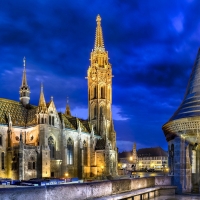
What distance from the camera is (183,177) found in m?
22.3

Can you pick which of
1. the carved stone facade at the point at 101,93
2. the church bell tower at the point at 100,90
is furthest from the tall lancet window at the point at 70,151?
the church bell tower at the point at 100,90

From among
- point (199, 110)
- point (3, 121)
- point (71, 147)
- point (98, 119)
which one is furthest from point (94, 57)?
point (199, 110)

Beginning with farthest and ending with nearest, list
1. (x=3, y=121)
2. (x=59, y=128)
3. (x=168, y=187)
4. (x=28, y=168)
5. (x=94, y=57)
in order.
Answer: (x=94, y=57) → (x=59, y=128) → (x=3, y=121) → (x=28, y=168) → (x=168, y=187)

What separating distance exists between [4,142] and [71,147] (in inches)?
671

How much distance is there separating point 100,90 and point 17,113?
28.1m

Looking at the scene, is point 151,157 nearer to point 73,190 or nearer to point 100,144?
point 100,144

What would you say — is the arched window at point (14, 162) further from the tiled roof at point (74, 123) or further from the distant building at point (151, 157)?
the distant building at point (151, 157)

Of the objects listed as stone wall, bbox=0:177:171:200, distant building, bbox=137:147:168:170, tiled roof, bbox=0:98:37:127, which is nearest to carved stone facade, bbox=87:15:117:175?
tiled roof, bbox=0:98:37:127

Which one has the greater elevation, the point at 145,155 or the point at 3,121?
the point at 3,121

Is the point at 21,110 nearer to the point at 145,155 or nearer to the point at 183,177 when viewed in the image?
the point at 183,177

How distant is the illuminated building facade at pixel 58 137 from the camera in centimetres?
5600

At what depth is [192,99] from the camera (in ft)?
77.7

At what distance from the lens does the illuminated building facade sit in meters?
56.0

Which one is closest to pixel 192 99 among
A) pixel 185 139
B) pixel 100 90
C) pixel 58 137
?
pixel 185 139
